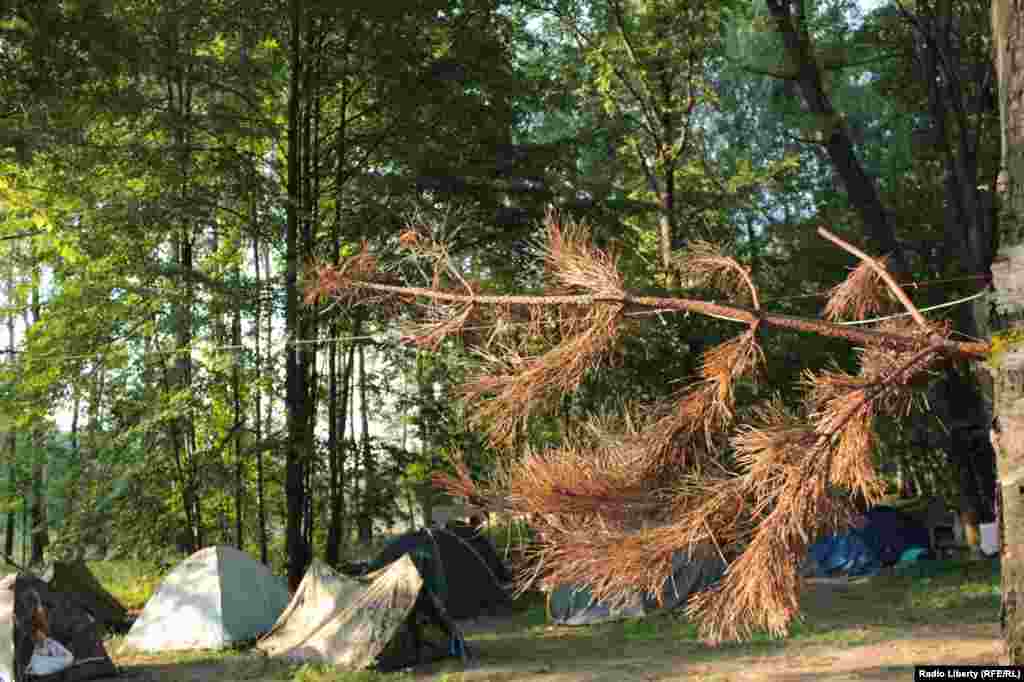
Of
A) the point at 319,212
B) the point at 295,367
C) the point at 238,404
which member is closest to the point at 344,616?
the point at 295,367

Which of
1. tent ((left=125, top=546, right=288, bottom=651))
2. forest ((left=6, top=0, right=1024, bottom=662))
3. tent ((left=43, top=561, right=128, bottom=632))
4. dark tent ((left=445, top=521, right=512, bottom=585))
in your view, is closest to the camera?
tent ((left=125, top=546, right=288, bottom=651))

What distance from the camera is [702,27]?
14.2 m

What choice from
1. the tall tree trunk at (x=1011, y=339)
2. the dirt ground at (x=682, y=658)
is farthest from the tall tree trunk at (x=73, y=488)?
the tall tree trunk at (x=1011, y=339)

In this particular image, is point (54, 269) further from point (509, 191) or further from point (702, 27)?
point (702, 27)

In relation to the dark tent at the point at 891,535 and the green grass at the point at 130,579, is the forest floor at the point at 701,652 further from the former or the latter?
the dark tent at the point at 891,535

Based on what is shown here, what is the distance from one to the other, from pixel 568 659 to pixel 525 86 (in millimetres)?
6588

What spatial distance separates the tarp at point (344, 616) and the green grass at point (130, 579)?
3.55 metres

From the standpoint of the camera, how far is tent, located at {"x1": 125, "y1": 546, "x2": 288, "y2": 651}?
9.41m

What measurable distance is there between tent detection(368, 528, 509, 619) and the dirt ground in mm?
1433

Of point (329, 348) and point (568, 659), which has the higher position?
point (329, 348)

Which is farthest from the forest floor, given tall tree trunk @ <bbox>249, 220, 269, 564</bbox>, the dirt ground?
tall tree trunk @ <bbox>249, 220, 269, 564</bbox>

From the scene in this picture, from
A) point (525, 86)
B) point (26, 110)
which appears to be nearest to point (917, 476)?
point (525, 86)

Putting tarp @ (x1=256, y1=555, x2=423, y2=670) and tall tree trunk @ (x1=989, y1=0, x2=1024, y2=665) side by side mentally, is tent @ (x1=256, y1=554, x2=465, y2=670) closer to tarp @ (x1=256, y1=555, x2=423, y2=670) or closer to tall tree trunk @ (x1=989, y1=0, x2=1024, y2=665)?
tarp @ (x1=256, y1=555, x2=423, y2=670)

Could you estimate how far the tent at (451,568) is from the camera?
1128 centimetres
